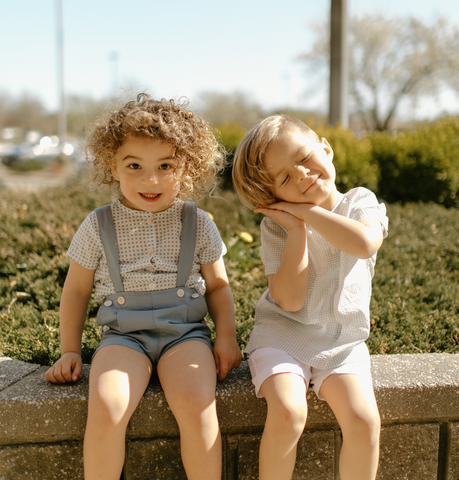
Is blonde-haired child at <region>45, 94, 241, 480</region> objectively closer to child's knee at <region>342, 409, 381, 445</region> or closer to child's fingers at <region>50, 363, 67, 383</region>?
child's fingers at <region>50, 363, 67, 383</region>

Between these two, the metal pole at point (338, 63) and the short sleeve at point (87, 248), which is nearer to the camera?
the short sleeve at point (87, 248)

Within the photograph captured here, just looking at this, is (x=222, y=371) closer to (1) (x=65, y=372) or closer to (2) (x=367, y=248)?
(1) (x=65, y=372)

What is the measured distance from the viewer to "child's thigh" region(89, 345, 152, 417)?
5.13 ft

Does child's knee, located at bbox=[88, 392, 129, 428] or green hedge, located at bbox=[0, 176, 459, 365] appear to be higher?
child's knee, located at bbox=[88, 392, 129, 428]

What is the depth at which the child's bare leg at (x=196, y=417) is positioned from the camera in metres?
1.58

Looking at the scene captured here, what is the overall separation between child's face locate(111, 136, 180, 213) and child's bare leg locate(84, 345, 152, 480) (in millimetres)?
604

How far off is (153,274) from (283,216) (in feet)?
1.74

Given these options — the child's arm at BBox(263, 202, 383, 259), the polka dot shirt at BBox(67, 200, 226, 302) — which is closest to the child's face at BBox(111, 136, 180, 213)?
the polka dot shirt at BBox(67, 200, 226, 302)

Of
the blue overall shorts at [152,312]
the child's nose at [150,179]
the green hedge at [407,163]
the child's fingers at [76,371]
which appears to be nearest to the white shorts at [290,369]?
the blue overall shorts at [152,312]

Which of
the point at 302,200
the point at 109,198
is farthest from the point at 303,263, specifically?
the point at 109,198

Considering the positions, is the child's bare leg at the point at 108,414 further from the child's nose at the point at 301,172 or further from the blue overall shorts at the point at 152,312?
the child's nose at the point at 301,172

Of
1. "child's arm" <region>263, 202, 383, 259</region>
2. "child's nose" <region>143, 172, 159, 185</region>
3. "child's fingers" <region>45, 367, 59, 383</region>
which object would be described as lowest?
"child's fingers" <region>45, 367, 59, 383</region>

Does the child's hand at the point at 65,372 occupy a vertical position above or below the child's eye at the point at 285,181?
below

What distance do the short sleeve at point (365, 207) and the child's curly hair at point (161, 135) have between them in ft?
1.85
